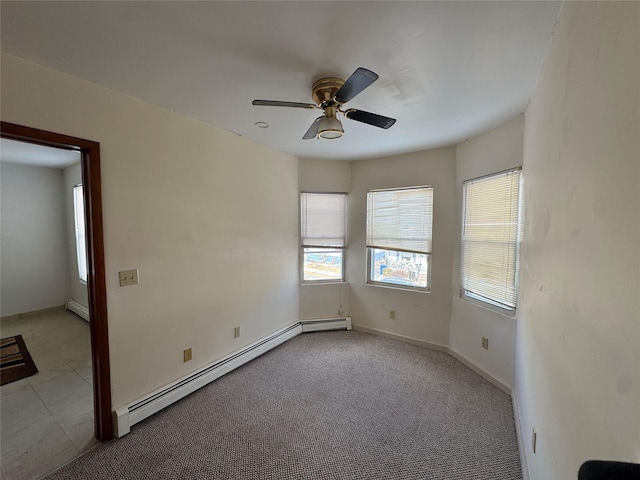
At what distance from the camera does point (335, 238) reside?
13.0ft

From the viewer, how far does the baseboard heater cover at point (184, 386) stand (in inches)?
78.2

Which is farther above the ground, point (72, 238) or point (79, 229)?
point (79, 229)

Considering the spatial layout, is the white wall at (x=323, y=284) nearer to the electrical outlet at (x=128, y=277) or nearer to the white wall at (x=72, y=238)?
the electrical outlet at (x=128, y=277)

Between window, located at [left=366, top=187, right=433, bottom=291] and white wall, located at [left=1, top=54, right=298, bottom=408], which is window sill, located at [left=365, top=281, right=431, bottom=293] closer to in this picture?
window, located at [left=366, top=187, right=433, bottom=291]

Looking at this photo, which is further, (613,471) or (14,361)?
(14,361)

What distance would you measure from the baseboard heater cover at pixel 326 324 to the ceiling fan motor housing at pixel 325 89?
2930 millimetres

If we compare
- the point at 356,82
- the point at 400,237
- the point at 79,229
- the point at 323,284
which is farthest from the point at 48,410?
the point at 400,237

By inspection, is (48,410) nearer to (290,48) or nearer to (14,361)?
(14,361)

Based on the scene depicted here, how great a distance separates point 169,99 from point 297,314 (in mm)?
2900

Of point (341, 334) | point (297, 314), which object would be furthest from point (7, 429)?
point (341, 334)

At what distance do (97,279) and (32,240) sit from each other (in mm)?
3867

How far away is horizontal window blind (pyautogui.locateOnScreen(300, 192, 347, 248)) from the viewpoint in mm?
3844

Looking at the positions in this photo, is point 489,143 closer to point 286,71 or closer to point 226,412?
point 286,71

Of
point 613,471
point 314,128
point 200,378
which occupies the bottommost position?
point 200,378
